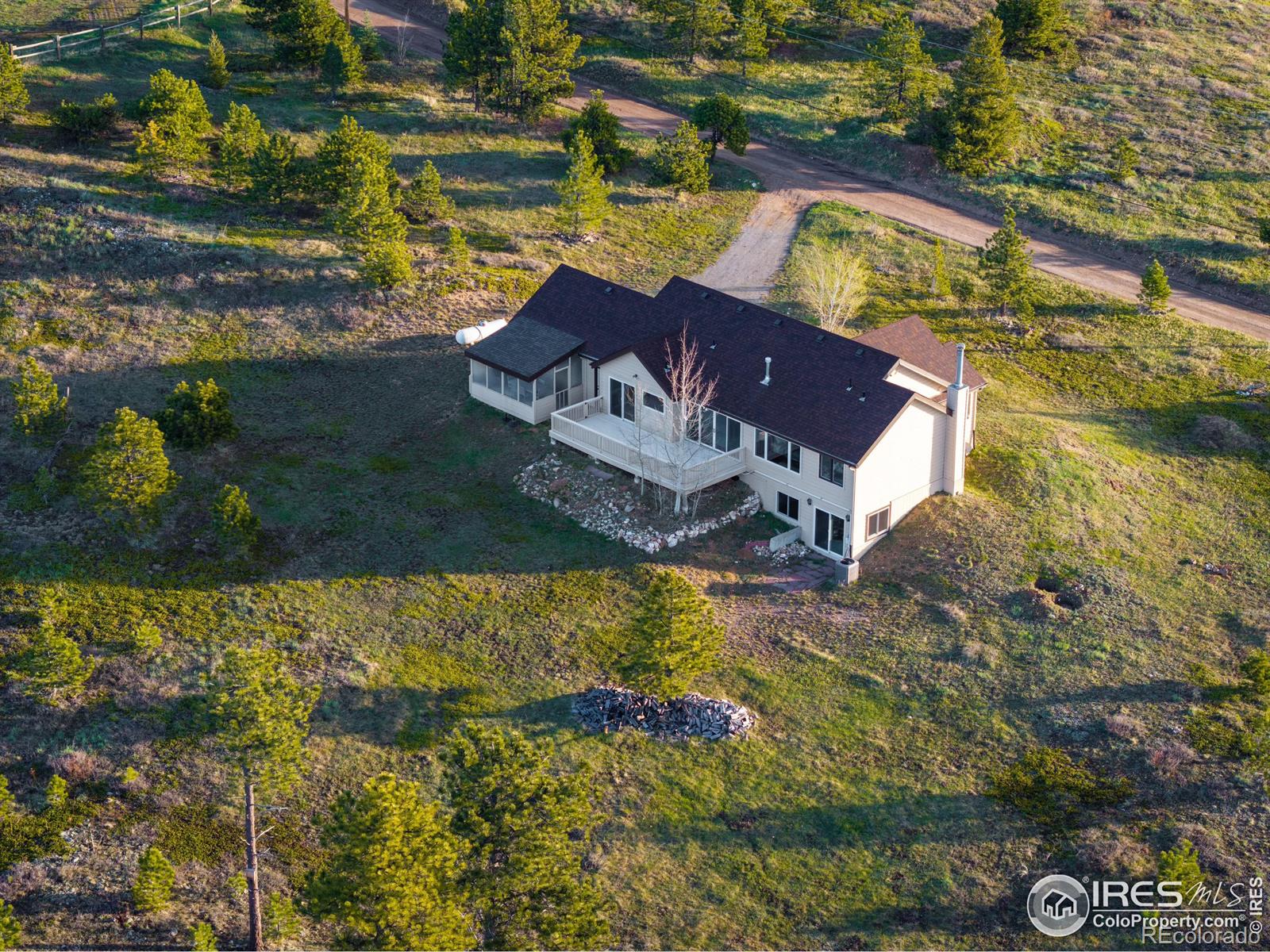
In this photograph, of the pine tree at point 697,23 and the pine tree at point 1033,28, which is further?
the pine tree at point 1033,28

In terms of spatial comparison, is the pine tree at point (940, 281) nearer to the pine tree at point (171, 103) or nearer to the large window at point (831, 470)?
the large window at point (831, 470)

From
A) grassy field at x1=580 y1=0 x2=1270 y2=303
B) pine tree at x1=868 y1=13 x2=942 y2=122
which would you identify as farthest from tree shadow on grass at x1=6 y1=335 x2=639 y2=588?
pine tree at x1=868 y1=13 x2=942 y2=122

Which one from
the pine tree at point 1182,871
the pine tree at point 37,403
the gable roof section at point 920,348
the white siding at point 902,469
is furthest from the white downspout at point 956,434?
the pine tree at point 37,403

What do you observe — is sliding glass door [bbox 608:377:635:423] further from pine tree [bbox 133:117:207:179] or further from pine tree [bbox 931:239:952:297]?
pine tree [bbox 133:117:207:179]

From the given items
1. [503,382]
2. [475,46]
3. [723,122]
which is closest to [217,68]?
[475,46]

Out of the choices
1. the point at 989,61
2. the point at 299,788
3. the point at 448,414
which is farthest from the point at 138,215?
the point at 989,61

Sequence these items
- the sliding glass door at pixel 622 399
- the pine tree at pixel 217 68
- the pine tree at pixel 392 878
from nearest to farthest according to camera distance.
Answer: the pine tree at pixel 392 878 < the sliding glass door at pixel 622 399 < the pine tree at pixel 217 68
